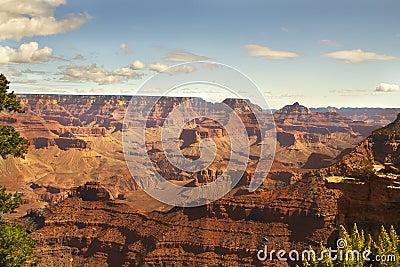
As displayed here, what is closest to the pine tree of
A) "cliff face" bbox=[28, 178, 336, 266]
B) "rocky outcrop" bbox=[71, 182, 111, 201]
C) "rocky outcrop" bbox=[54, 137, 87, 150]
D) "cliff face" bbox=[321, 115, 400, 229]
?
"cliff face" bbox=[321, 115, 400, 229]

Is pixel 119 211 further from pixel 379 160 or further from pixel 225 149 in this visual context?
pixel 225 149

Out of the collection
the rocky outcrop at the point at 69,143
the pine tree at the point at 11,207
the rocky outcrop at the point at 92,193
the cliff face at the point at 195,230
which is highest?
the pine tree at the point at 11,207

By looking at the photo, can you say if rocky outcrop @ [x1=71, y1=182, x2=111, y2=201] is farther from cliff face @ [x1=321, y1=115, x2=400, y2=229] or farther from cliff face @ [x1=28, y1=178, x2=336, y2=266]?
cliff face @ [x1=321, y1=115, x2=400, y2=229]

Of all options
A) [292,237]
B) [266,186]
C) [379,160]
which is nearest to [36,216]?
[292,237]

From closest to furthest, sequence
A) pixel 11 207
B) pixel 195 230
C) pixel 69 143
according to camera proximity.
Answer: pixel 11 207
pixel 195 230
pixel 69 143

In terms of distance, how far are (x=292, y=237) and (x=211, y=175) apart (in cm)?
4482

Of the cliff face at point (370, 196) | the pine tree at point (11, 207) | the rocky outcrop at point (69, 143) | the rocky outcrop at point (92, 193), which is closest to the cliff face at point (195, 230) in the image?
the rocky outcrop at point (92, 193)

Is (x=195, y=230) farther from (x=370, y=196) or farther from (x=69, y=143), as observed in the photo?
(x=69, y=143)

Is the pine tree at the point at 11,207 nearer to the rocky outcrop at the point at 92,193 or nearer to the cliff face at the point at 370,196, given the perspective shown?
the cliff face at the point at 370,196

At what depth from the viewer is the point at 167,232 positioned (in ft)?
186

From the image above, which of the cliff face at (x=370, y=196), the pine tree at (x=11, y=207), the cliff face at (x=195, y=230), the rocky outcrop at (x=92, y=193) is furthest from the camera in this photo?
the rocky outcrop at (x=92, y=193)

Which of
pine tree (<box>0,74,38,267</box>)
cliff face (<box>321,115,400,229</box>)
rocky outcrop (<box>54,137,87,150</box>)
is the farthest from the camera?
rocky outcrop (<box>54,137,87,150</box>)

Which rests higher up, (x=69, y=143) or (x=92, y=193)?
(x=69, y=143)

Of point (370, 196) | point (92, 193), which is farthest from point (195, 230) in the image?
point (370, 196)
